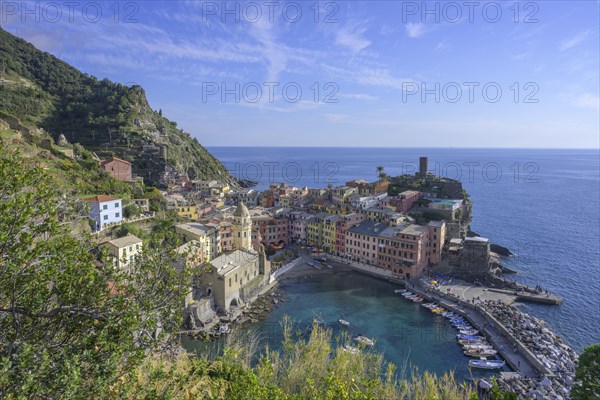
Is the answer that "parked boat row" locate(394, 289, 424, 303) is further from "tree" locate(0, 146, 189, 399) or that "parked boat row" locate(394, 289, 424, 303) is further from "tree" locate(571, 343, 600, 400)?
"tree" locate(0, 146, 189, 399)

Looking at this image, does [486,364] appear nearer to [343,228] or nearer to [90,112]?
[343,228]

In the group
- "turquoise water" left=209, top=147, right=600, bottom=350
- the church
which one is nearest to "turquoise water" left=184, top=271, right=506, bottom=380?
"turquoise water" left=209, top=147, right=600, bottom=350

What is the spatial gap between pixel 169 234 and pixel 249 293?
1042 inches

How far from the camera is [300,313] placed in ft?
103

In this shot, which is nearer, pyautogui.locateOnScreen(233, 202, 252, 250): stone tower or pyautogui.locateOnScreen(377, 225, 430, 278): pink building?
pyautogui.locateOnScreen(233, 202, 252, 250): stone tower

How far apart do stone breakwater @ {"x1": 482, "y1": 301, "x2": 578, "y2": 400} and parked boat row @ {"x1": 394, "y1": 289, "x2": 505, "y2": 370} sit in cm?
227

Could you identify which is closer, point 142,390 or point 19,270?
point 19,270

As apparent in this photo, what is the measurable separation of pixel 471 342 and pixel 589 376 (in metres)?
10.7

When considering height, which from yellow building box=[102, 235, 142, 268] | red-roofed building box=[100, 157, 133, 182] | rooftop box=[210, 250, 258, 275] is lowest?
rooftop box=[210, 250, 258, 275]

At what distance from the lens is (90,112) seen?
2923 inches

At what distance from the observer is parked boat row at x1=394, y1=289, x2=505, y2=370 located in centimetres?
2458

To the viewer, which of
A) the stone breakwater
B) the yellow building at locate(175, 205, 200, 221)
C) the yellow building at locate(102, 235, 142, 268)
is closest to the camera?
the stone breakwater

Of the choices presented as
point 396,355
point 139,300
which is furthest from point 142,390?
point 396,355

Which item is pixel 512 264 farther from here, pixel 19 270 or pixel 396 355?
pixel 19 270
